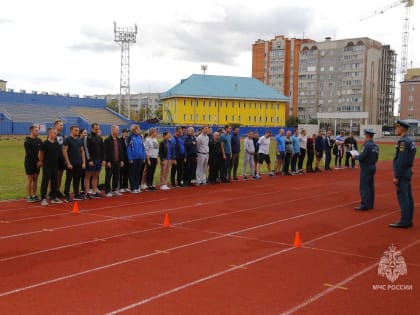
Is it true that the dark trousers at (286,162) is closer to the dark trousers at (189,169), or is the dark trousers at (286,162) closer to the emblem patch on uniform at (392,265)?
the dark trousers at (189,169)

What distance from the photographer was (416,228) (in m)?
8.77

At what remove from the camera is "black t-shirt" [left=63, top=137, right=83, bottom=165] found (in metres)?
11.8

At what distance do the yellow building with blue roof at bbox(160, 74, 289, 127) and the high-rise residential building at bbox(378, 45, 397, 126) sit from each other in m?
40.1

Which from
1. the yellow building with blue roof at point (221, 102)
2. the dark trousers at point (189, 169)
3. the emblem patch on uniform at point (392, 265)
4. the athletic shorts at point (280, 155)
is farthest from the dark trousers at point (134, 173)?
the yellow building with blue roof at point (221, 102)

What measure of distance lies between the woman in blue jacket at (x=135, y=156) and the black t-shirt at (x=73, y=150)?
5.76 ft

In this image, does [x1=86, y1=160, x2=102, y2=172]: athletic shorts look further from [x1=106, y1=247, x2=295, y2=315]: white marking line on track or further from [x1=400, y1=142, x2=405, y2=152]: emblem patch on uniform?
[x1=400, y1=142, x2=405, y2=152]: emblem patch on uniform

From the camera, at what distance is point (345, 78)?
110m

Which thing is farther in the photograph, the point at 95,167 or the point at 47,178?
the point at 95,167

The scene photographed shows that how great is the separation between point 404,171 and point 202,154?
7.87 meters

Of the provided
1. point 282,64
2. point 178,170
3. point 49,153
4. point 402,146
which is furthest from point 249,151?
point 282,64

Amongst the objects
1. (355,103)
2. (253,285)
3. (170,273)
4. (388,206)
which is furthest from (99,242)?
(355,103)

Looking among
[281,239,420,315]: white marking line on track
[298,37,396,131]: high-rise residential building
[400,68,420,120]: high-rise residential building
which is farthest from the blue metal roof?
[281,239,420,315]: white marking line on track

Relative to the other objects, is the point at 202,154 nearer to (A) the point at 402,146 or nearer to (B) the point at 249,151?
(B) the point at 249,151

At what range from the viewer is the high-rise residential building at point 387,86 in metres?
115
